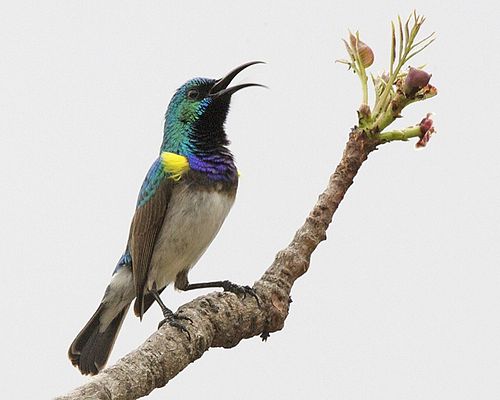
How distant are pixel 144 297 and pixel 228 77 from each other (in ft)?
5.83

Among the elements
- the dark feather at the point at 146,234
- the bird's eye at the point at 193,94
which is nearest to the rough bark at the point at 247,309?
the dark feather at the point at 146,234

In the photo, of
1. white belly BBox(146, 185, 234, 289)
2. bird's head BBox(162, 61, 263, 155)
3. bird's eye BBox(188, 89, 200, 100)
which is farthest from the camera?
bird's eye BBox(188, 89, 200, 100)

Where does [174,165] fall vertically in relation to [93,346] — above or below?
above

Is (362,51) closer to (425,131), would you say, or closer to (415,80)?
(415,80)

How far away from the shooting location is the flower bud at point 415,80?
15.2 ft

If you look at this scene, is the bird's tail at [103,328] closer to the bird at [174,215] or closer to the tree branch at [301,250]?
the bird at [174,215]

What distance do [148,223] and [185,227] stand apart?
0.94ft

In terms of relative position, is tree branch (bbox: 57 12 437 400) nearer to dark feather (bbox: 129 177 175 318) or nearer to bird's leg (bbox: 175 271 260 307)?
bird's leg (bbox: 175 271 260 307)

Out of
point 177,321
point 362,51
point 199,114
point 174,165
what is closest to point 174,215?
point 174,165

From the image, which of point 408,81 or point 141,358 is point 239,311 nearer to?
point 141,358

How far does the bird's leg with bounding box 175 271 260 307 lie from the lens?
4961 mm

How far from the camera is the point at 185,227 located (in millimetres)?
5984

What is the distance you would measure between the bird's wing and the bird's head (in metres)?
0.27

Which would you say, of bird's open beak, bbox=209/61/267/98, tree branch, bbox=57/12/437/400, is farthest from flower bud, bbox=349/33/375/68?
bird's open beak, bbox=209/61/267/98
